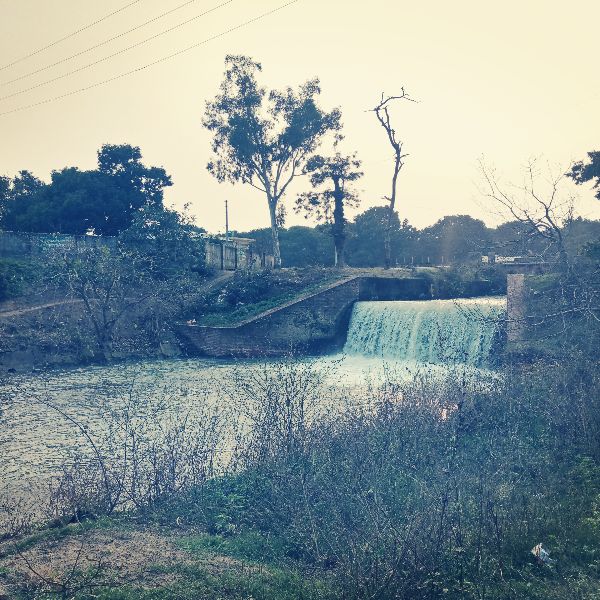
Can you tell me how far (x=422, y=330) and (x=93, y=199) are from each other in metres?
20.2

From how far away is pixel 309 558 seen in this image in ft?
20.2

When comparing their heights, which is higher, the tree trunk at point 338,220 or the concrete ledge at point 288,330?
the tree trunk at point 338,220

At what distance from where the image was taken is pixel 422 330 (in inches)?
822

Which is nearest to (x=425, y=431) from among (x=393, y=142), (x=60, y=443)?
(x=60, y=443)

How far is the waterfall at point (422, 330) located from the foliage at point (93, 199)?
47.3 feet

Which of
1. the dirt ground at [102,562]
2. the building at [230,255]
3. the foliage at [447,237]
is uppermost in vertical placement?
the foliage at [447,237]

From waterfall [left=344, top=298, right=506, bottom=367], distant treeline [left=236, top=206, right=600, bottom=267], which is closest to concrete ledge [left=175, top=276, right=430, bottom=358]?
waterfall [left=344, top=298, right=506, bottom=367]

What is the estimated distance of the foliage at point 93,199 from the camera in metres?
31.8

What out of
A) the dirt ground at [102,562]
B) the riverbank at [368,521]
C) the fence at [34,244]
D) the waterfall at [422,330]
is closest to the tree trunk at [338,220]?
the waterfall at [422,330]

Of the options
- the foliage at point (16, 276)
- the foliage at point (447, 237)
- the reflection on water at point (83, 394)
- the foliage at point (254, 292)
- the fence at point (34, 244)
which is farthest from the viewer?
the foliage at point (447, 237)

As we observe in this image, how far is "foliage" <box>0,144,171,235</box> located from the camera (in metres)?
31.8

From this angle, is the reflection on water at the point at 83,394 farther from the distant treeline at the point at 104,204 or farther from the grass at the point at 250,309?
the distant treeline at the point at 104,204

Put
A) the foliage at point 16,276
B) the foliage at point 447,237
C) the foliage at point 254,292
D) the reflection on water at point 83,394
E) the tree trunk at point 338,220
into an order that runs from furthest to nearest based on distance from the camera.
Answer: the foliage at point 447,237, the tree trunk at point 338,220, the foliage at point 254,292, the foliage at point 16,276, the reflection on water at point 83,394

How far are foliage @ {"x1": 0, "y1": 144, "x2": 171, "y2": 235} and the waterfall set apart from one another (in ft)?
47.3
